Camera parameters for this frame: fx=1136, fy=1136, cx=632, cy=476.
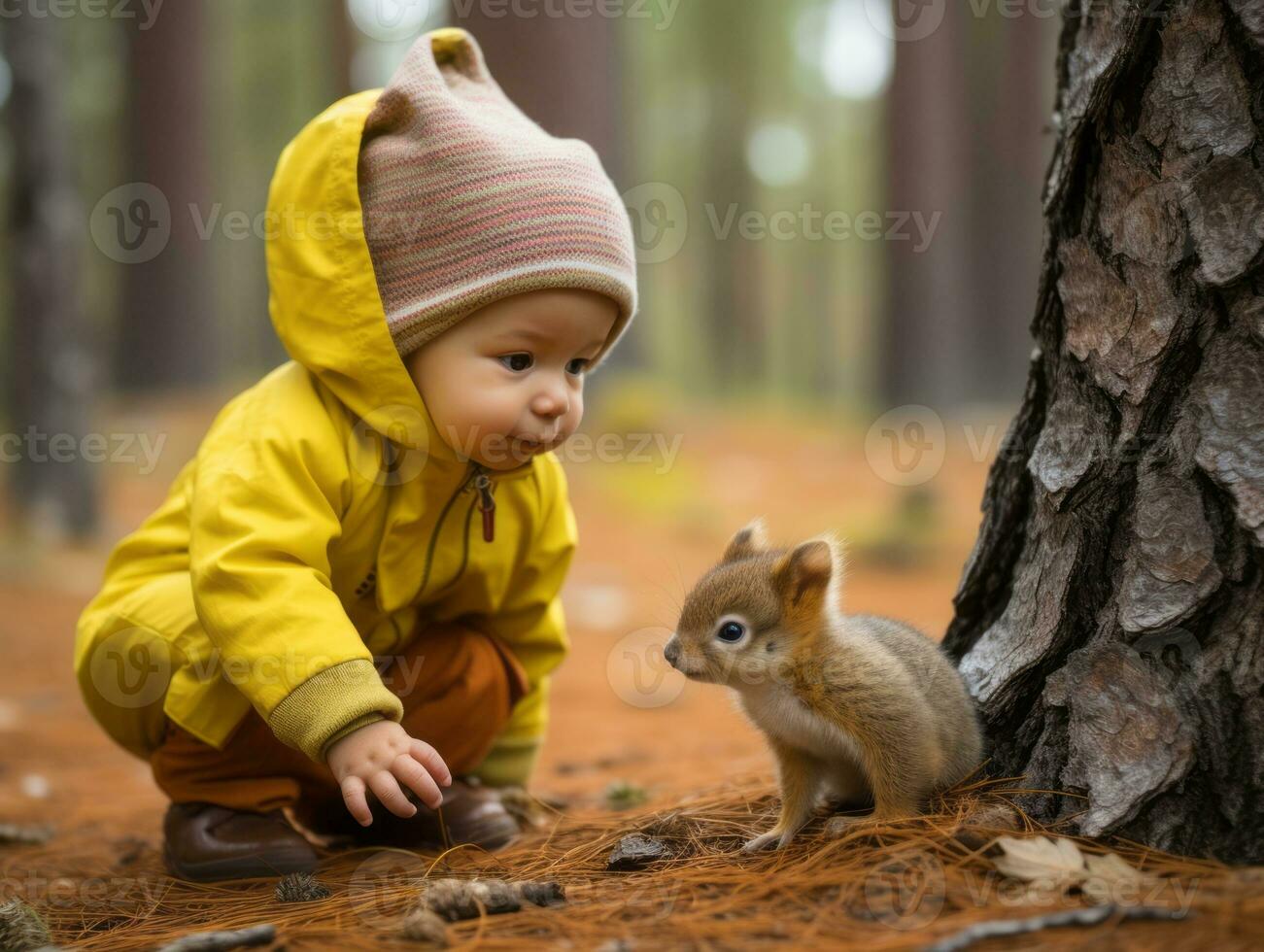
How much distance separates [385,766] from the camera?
2.46m

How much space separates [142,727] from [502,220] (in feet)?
5.49

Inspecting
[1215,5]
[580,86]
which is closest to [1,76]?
[580,86]

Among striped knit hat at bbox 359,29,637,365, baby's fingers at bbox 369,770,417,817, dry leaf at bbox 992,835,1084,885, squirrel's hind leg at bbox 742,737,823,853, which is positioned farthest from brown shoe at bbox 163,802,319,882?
dry leaf at bbox 992,835,1084,885

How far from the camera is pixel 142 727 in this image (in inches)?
121

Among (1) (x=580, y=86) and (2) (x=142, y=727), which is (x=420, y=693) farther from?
(1) (x=580, y=86)

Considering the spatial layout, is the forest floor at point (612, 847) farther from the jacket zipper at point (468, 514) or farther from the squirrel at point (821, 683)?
the jacket zipper at point (468, 514)

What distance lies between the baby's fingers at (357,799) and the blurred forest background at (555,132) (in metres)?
2.30

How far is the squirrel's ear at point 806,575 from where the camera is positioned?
253cm

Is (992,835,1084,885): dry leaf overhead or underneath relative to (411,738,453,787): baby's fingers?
underneath

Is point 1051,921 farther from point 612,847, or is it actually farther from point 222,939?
point 222,939

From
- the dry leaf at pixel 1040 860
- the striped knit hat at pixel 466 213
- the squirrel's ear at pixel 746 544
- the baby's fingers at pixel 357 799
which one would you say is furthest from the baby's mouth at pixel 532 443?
the dry leaf at pixel 1040 860

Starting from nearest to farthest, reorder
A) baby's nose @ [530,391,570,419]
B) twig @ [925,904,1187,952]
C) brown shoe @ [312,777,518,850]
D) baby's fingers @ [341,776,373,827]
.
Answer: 1. twig @ [925,904,1187,952]
2. baby's fingers @ [341,776,373,827]
3. baby's nose @ [530,391,570,419]
4. brown shoe @ [312,777,518,850]

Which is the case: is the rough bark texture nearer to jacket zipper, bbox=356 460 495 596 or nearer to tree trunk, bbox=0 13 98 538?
jacket zipper, bbox=356 460 495 596

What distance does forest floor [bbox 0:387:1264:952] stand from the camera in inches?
78.2
